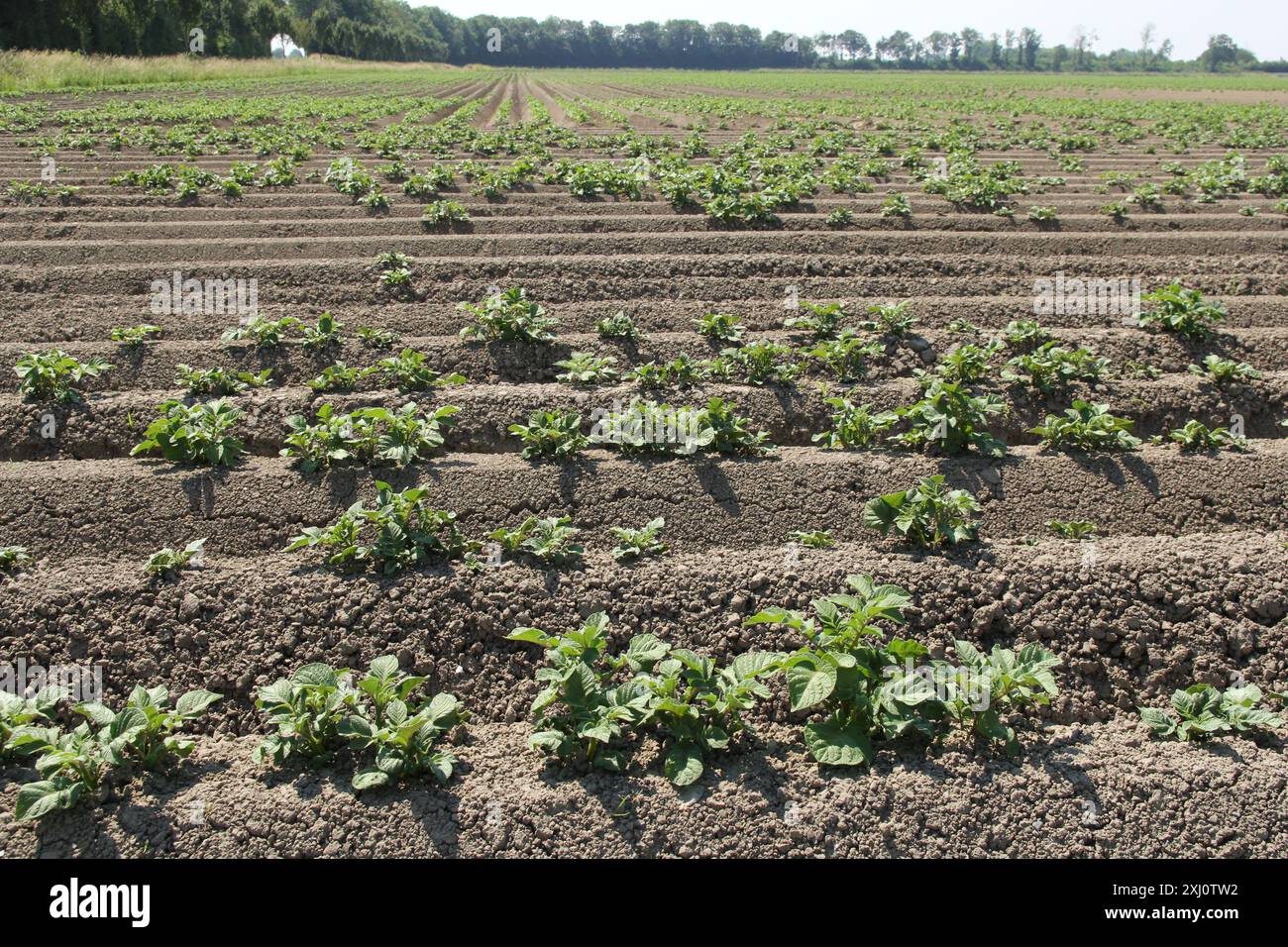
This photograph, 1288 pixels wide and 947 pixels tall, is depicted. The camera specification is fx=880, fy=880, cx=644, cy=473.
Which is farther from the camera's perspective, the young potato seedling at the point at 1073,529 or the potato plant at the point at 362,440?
the potato plant at the point at 362,440

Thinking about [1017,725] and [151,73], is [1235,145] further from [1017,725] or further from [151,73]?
[151,73]

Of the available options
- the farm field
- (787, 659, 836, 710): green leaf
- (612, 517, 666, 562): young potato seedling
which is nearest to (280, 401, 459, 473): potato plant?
the farm field

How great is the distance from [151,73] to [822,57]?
90302mm

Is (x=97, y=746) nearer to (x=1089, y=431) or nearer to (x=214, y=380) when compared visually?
(x=214, y=380)

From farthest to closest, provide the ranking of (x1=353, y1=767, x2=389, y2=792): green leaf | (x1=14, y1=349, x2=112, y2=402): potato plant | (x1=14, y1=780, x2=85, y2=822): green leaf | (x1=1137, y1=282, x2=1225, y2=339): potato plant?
1. (x1=1137, y1=282, x2=1225, y2=339): potato plant
2. (x1=14, y1=349, x2=112, y2=402): potato plant
3. (x1=353, y1=767, x2=389, y2=792): green leaf
4. (x1=14, y1=780, x2=85, y2=822): green leaf

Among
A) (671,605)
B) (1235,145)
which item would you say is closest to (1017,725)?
(671,605)

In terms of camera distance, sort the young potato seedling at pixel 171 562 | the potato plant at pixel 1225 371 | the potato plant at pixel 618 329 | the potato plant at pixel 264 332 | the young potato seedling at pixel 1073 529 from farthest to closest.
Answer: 1. the potato plant at pixel 618 329
2. the potato plant at pixel 264 332
3. the potato plant at pixel 1225 371
4. the young potato seedling at pixel 1073 529
5. the young potato seedling at pixel 171 562

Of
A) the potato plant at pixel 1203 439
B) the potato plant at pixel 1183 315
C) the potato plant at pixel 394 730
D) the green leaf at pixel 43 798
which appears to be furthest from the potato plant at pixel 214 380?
the potato plant at pixel 1183 315

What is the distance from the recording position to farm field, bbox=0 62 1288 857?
125 inches

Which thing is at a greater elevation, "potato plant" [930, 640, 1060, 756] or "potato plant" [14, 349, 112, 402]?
"potato plant" [14, 349, 112, 402]

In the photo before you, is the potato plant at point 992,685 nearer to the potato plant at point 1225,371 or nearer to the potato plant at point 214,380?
the potato plant at point 1225,371

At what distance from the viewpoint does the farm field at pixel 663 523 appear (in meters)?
3.19

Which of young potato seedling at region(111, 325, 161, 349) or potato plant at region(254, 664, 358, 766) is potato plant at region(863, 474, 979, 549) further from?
young potato seedling at region(111, 325, 161, 349)

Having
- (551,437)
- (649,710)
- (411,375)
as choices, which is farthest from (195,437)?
(649,710)
